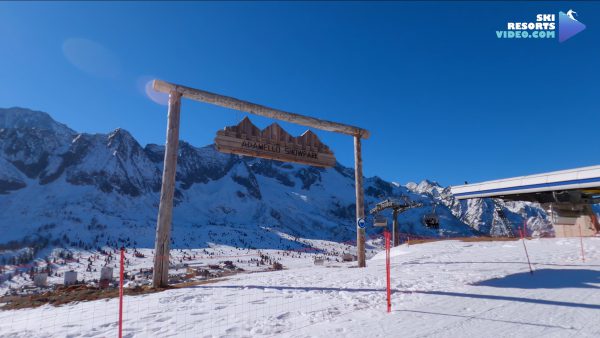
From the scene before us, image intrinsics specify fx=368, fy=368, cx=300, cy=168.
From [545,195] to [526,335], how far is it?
38.2 feet

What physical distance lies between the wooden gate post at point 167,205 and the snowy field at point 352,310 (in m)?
0.83

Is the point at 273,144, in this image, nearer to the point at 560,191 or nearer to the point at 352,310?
the point at 352,310

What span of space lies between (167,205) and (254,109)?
13.1 ft

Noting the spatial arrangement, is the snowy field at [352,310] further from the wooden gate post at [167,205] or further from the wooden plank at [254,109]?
the wooden plank at [254,109]

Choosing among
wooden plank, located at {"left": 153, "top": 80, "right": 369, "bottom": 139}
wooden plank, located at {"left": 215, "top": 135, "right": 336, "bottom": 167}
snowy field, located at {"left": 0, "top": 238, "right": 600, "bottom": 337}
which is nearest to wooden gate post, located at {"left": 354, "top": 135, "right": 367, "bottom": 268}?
wooden plank, located at {"left": 153, "top": 80, "right": 369, "bottom": 139}

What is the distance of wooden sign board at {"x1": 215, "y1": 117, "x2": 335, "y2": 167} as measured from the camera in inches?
421

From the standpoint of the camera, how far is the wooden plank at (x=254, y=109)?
9.98 metres

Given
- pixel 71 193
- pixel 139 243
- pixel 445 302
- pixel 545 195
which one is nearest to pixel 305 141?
pixel 445 302

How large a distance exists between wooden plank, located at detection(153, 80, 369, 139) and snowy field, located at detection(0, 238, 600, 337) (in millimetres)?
5186

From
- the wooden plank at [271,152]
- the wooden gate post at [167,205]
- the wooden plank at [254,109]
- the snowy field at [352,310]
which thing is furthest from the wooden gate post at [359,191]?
the wooden gate post at [167,205]

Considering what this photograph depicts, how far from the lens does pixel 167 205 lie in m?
9.48

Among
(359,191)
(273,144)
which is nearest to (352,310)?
(273,144)

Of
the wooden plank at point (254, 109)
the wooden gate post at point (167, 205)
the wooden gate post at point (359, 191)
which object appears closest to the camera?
the wooden gate post at point (167, 205)

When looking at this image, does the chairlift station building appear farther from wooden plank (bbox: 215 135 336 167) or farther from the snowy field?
wooden plank (bbox: 215 135 336 167)
